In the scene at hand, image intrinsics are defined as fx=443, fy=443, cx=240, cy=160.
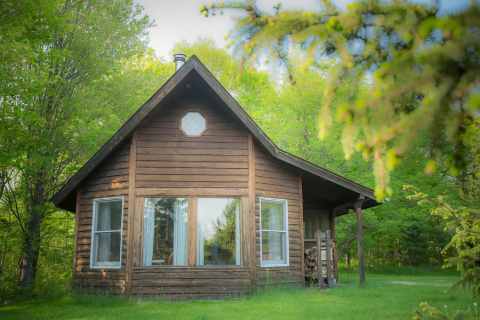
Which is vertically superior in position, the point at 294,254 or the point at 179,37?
the point at 179,37

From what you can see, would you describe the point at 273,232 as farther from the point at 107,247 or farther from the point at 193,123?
the point at 107,247

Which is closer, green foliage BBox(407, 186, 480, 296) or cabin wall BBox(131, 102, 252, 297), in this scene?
green foliage BBox(407, 186, 480, 296)

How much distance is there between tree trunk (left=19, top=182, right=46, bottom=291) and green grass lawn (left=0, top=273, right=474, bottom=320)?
3.60 metres

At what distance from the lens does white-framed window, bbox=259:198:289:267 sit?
1143 centimetres

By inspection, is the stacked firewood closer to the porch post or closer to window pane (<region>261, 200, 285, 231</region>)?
the porch post

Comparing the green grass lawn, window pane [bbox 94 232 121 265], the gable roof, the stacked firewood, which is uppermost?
the gable roof

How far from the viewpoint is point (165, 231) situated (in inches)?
423

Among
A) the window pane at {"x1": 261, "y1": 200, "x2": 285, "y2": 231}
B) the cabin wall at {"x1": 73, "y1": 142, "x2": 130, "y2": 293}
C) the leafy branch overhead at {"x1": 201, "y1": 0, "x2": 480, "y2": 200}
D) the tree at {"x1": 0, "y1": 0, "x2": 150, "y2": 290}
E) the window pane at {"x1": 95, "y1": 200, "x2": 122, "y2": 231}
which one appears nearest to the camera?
the leafy branch overhead at {"x1": 201, "y1": 0, "x2": 480, "y2": 200}

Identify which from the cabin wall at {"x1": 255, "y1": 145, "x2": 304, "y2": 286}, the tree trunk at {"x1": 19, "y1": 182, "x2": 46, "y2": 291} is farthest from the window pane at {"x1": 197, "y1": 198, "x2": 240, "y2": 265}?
the tree trunk at {"x1": 19, "y1": 182, "x2": 46, "y2": 291}

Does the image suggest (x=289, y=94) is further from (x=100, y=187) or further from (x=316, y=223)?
(x=100, y=187)

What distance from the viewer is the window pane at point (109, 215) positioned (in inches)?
445

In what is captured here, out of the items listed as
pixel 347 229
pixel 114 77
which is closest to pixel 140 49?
pixel 114 77

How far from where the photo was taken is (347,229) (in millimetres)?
21734

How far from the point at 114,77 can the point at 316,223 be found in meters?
9.28
